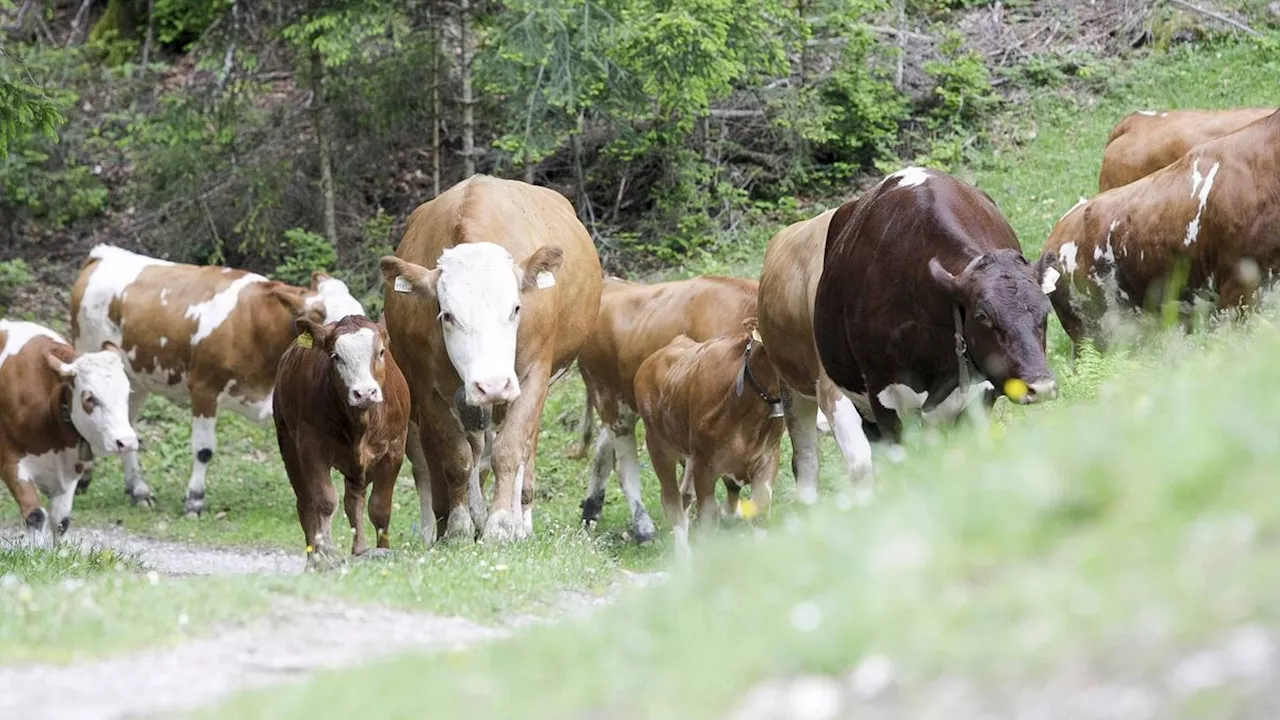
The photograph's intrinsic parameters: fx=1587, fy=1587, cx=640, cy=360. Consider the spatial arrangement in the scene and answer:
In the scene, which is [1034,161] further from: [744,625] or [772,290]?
[744,625]

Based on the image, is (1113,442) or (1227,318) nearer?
(1113,442)

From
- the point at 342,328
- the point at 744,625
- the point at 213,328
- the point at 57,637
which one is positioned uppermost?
the point at 744,625

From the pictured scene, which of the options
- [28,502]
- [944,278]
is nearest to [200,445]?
[28,502]

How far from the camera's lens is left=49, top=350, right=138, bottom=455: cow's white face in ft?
51.1

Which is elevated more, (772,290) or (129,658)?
(129,658)

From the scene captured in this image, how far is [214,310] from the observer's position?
18781 mm

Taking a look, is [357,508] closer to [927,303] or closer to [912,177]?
[912,177]

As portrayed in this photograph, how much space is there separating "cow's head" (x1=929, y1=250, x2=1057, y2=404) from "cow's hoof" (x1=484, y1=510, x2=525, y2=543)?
11.0 ft

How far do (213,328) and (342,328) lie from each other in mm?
7340

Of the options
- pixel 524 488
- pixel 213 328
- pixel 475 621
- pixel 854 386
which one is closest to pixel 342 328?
pixel 524 488

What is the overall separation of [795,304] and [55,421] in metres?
8.40

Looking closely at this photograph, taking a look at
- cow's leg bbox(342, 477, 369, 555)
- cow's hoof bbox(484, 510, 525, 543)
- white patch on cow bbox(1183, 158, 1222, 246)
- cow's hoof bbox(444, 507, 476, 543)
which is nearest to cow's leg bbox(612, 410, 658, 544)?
cow's leg bbox(342, 477, 369, 555)

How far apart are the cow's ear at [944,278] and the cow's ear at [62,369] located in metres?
10.0

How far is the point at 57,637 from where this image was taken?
586cm
